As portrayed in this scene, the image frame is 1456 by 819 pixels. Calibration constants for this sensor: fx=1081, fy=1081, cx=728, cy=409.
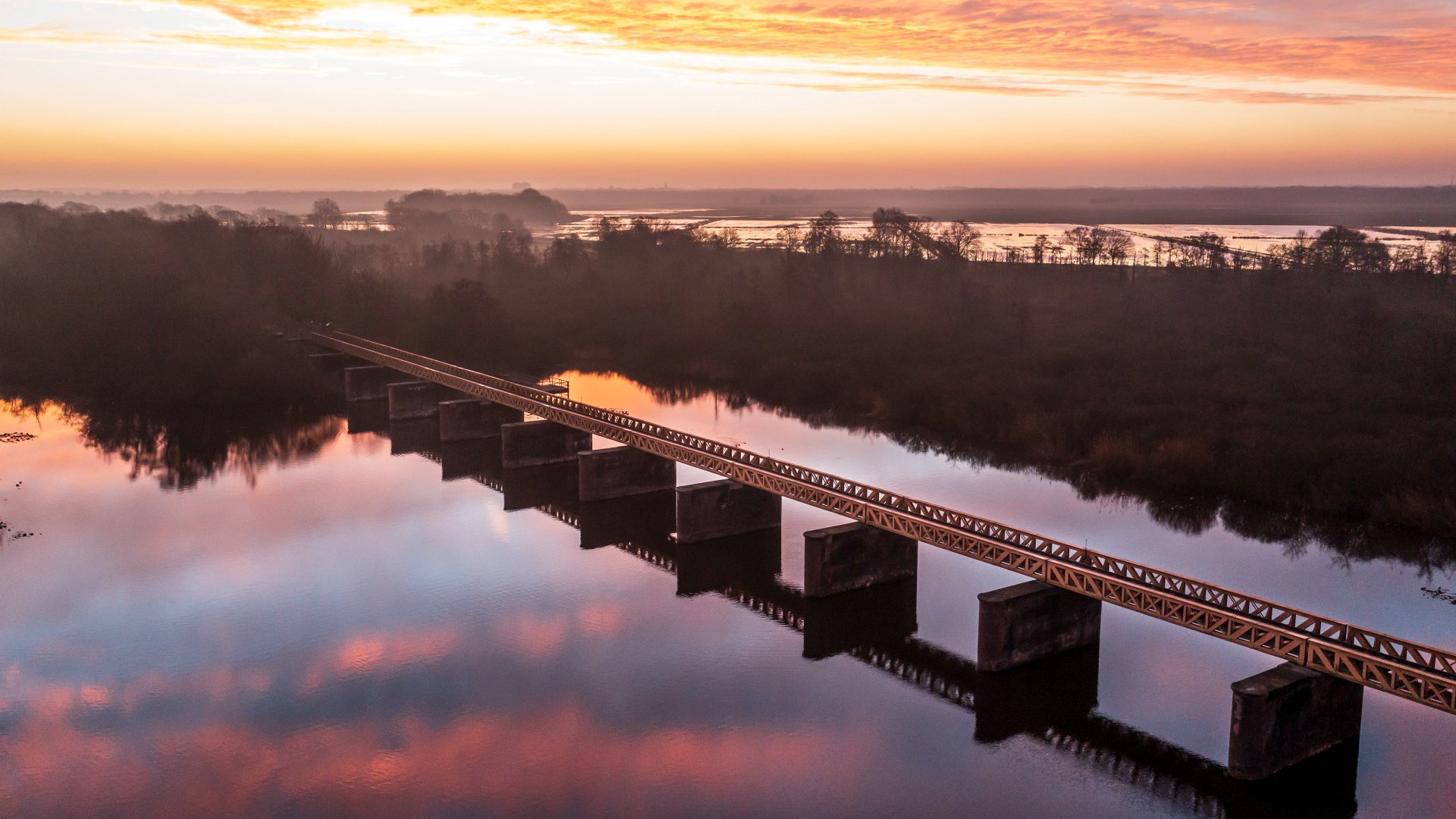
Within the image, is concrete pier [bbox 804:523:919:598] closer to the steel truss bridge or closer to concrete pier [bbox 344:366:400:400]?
the steel truss bridge

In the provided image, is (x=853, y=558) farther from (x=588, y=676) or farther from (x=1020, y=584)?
(x=588, y=676)

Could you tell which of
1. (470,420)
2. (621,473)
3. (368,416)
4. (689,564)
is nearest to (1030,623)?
(689,564)

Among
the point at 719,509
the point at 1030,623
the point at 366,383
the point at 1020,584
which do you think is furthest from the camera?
the point at 366,383

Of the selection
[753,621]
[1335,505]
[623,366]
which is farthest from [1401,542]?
[623,366]

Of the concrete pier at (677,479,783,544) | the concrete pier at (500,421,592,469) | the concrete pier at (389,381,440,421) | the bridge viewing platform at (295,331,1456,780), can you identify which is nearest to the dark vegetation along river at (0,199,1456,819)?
the bridge viewing platform at (295,331,1456,780)

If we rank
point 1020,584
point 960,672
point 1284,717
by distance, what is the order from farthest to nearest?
point 960,672, point 1020,584, point 1284,717

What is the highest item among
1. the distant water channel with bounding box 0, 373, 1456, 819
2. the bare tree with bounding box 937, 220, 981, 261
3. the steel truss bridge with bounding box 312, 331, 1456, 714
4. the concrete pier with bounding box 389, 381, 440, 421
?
the bare tree with bounding box 937, 220, 981, 261

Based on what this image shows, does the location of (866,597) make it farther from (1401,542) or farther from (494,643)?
(1401,542)
